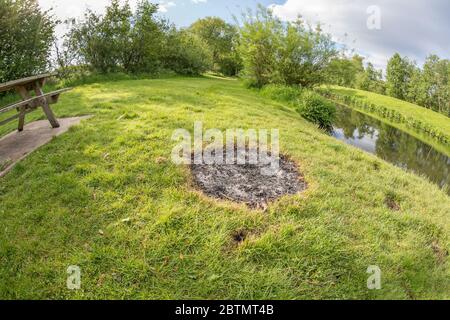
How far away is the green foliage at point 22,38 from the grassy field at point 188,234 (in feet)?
29.5

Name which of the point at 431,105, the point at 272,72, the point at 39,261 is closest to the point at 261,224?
the point at 39,261

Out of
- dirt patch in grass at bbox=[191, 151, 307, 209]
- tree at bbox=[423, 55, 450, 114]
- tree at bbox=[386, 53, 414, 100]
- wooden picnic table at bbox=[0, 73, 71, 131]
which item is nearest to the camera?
dirt patch in grass at bbox=[191, 151, 307, 209]

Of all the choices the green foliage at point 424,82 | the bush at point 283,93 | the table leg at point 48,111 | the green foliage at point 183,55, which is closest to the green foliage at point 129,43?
the green foliage at point 183,55

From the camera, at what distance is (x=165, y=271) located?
3455mm

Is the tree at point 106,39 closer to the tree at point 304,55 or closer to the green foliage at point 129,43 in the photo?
the green foliage at point 129,43

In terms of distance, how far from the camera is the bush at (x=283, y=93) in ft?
54.9

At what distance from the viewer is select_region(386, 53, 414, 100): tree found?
47438 millimetres

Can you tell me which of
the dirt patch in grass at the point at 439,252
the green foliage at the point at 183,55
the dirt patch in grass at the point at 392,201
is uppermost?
the green foliage at the point at 183,55

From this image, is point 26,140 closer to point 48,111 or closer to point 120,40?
point 48,111

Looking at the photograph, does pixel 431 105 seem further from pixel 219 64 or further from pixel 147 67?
pixel 147 67

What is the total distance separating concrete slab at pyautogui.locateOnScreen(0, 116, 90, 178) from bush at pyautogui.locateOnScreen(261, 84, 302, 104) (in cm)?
1151

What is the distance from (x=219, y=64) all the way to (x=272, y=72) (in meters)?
35.2

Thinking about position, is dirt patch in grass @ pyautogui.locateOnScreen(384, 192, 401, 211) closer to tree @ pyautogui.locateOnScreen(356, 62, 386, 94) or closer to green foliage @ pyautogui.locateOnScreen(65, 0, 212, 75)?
green foliage @ pyautogui.locateOnScreen(65, 0, 212, 75)

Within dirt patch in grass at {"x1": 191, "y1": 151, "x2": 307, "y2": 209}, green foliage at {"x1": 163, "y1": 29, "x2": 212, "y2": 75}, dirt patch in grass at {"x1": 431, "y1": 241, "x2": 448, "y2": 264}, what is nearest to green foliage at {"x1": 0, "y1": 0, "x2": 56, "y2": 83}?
dirt patch in grass at {"x1": 191, "y1": 151, "x2": 307, "y2": 209}
